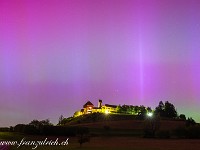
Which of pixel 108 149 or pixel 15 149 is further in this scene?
pixel 108 149

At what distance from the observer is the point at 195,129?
99.1 metres

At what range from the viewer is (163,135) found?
96.4 meters

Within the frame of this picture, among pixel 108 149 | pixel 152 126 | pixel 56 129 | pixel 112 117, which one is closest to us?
pixel 108 149

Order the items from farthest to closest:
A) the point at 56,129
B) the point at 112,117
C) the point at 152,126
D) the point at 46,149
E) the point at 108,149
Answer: the point at 112,117, the point at 152,126, the point at 56,129, the point at 108,149, the point at 46,149

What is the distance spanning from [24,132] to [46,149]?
→ 5173 centimetres

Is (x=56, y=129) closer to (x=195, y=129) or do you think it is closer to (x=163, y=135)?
(x=163, y=135)

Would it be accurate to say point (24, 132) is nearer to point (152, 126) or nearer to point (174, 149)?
point (152, 126)

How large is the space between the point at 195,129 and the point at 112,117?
296ft

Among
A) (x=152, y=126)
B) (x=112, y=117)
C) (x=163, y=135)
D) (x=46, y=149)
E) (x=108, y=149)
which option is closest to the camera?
(x=46, y=149)

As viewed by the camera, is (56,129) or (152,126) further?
(152,126)

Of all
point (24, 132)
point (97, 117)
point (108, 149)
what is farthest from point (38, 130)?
point (97, 117)

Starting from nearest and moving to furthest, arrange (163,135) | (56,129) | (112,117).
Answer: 1. (163,135)
2. (56,129)
3. (112,117)

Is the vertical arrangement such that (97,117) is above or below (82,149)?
above

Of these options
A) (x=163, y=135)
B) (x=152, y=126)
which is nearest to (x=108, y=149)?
(x=163, y=135)
